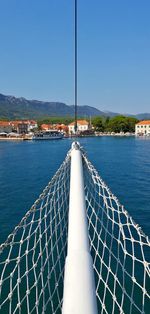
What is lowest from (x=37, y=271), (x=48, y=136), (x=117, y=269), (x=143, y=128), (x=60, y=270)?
Answer: (x=37, y=271)

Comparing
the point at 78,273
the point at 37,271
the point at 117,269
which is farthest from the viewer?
the point at 37,271

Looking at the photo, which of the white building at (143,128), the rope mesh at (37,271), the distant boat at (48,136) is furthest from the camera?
the white building at (143,128)

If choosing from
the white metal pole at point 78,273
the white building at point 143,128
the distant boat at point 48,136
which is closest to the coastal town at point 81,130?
the white building at point 143,128

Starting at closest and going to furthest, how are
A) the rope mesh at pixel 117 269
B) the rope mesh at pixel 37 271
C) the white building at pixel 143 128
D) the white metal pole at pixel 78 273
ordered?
1. the white metal pole at pixel 78 273
2. the rope mesh at pixel 37 271
3. the rope mesh at pixel 117 269
4. the white building at pixel 143 128

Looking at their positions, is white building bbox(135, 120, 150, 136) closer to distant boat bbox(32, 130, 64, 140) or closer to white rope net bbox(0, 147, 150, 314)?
distant boat bbox(32, 130, 64, 140)

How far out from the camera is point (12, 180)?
16.1 meters

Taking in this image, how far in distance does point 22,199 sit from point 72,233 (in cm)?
1024

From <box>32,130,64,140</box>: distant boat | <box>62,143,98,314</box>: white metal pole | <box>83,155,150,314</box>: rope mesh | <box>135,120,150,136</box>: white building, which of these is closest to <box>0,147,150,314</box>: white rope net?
<box>83,155,150,314</box>: rope mesh

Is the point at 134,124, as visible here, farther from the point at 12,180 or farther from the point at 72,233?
the point at 72,233

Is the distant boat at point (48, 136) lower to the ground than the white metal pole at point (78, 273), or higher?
lower

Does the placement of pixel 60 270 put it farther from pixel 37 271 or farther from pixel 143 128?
pixel 143 128

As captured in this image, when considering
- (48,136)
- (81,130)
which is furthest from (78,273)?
(81,130)

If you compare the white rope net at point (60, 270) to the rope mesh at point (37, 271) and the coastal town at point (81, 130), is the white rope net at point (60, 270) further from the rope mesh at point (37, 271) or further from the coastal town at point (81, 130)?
the coastal town at point (81, 130)

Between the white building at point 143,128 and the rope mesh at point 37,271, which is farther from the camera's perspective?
the white building at point 143,128
